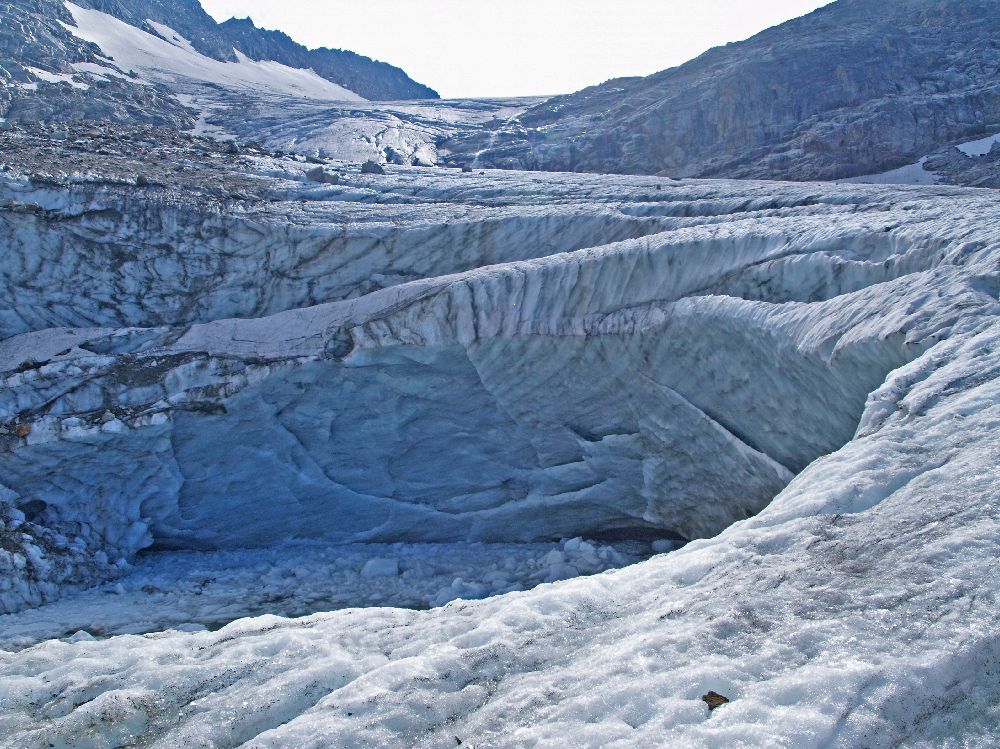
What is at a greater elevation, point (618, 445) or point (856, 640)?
point (856, 640)

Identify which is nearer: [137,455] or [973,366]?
[973,366]

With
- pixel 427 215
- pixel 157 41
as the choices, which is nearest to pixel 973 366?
pixel 427 215

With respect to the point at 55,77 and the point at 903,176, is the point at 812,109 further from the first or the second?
the point at 55,77

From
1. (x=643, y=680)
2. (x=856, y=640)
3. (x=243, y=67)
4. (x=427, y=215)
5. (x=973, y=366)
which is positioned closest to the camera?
(x=856, y=640)

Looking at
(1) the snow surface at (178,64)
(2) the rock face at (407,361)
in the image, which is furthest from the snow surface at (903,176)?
(1) the snow surface at (178,64)

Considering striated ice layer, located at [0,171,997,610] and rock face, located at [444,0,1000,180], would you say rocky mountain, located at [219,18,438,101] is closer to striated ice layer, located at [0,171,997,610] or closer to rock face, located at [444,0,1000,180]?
rock face, located at [444,0,1000,180]

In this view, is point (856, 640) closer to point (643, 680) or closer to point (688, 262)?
point (643, 680)

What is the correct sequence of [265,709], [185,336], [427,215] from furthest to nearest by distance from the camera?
[427,215] < [185,336] < [265,709]

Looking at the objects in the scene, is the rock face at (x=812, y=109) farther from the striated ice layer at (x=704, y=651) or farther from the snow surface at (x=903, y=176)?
the striated ice layer at (x=704, y=651)
